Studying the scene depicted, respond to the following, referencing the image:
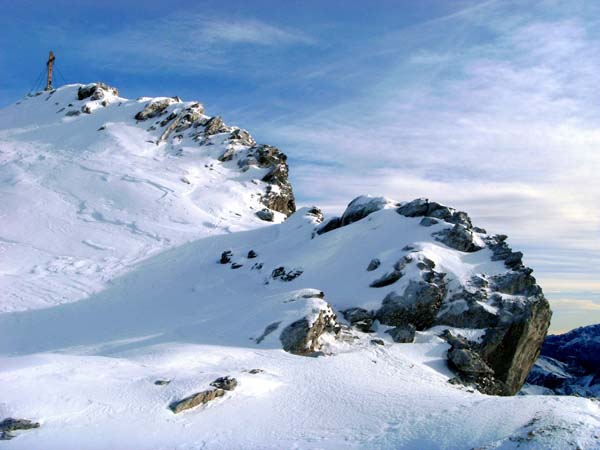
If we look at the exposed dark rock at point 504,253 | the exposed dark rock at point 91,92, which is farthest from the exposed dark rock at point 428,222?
the exposed dark rock at point 91,92

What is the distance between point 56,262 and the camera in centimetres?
3303

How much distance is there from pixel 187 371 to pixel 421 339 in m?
10.9

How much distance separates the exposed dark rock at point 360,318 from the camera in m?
23.0

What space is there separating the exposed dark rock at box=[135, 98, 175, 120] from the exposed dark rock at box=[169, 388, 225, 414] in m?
54.4

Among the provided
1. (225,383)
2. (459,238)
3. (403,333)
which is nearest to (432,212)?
(459,238)

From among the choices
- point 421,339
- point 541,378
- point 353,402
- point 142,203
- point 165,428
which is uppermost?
point 142,203

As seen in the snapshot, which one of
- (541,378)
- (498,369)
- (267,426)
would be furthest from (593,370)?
(267,426)

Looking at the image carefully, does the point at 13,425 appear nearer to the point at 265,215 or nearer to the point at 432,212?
the point at 432,212

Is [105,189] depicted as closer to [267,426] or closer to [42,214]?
[42,214]

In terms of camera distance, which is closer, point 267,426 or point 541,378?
point 267,426

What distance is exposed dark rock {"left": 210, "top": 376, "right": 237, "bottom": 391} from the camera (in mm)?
15477

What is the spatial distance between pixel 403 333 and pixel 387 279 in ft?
11.2

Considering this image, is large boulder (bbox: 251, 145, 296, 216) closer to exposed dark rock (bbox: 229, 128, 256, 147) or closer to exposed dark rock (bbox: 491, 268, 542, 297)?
exposed dark rock (bbox: 229, 128, 256, 147)

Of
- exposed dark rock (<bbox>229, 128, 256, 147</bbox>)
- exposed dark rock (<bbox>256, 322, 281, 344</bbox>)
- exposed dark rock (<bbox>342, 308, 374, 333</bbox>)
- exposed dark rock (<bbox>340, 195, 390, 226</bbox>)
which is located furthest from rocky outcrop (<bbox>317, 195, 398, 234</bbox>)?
exposed dark rock (<bbox>229, 128, 256, 147</bbox>)
